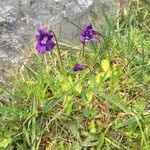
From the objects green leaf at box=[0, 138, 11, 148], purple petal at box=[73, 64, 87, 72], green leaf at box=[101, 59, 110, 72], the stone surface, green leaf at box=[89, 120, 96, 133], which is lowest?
green leaf at box=[0, 138, 11, 148]

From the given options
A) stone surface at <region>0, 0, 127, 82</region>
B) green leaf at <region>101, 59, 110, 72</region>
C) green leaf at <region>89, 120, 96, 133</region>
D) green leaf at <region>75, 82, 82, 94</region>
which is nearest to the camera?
green leaf at <region>89, 120, 96, 133</region>

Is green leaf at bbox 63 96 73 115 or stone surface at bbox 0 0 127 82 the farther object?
stone surface at bbox 0 0 127 82

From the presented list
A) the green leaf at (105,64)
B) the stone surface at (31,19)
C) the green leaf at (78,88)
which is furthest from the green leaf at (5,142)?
the green leaf at (105,64)

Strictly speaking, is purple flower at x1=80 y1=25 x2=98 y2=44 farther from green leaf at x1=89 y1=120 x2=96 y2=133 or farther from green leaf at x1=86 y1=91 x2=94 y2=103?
green leaf at x1=89 y1=120 x2=96 y2=133

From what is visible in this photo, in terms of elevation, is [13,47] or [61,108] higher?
[13,47]

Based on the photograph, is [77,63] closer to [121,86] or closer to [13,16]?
[121,86]

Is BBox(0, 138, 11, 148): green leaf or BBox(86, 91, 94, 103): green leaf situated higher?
BBox(86, 91, 94, 103): green leaf

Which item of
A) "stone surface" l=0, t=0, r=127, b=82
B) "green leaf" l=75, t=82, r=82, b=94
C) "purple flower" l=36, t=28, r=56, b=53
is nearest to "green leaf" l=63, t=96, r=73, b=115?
"green leaf" l=75, t=82, r=82, b=94

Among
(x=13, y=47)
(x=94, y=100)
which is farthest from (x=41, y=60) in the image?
(x=94, y=100)
